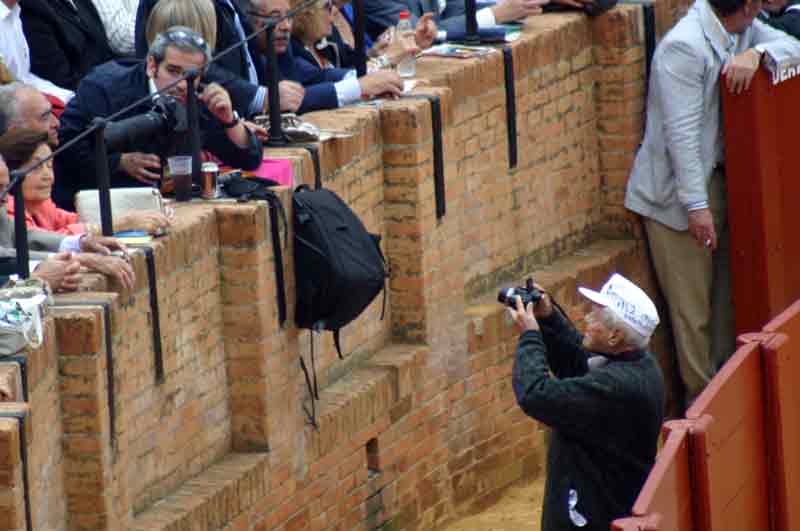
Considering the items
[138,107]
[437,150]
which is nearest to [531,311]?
[138,107]

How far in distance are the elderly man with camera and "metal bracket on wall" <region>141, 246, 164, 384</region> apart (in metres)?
1.41

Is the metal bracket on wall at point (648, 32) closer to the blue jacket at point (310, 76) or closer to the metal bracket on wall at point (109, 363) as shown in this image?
the blue jacket at point (310, 76)

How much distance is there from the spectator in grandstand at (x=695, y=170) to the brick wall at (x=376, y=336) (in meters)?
0.26

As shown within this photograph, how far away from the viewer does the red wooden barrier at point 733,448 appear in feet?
30.6

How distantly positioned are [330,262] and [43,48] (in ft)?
6.49

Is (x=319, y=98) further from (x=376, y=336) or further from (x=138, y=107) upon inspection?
(x=138, y=107)

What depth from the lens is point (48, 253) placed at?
873 centimetres

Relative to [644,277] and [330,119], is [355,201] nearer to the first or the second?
[330,119]

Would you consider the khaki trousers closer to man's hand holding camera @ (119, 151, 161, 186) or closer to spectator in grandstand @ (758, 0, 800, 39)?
spectator in grandstand @ (758, 0, 800, 39)

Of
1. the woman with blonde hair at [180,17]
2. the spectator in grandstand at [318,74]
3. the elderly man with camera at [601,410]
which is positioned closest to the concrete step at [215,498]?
the elderly man with camera at [601,410]

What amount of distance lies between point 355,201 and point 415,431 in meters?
1.20

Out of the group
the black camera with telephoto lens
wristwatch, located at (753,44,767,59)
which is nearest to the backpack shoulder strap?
the black camera with telephoto lens

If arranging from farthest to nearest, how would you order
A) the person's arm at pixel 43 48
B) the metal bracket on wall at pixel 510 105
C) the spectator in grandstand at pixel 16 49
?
1. the metal bracket on wall at pixel 510 105
2. the person's arm at pixel 43 48
3. the spectator in grandstand at pixel 16 49

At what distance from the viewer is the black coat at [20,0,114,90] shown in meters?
10.8
